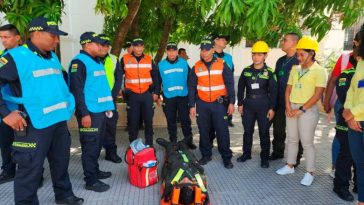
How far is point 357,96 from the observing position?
9.02 ft

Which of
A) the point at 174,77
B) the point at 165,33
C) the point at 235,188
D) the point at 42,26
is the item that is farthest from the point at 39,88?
the point at 165,33

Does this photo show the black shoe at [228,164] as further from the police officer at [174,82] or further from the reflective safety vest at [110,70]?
the reflective safety vest at [110,70]

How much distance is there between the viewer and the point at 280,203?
3.51 metres

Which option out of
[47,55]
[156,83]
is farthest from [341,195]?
[47,55]

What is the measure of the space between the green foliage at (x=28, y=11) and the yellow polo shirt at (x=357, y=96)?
2940 mm

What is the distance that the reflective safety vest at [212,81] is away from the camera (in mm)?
4480

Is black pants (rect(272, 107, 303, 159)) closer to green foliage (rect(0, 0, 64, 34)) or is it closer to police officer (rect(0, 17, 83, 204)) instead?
police officer (rect(0, 17, 83, 204))

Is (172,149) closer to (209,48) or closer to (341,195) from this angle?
(209,48)

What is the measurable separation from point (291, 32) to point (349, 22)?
2.35 ft

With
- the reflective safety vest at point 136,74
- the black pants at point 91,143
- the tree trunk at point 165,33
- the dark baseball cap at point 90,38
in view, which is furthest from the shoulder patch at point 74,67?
the tree trunk at point 165,33

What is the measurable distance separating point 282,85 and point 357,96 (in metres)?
1.79

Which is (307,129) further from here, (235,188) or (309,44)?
(235,188)

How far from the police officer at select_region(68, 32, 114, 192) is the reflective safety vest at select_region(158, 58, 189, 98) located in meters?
1.54

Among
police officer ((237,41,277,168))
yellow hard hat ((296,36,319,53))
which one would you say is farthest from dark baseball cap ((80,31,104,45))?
yellow hard hat ((296,36,319,53))
